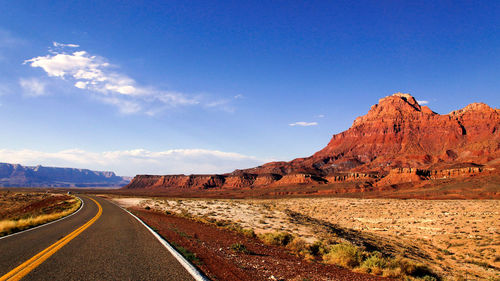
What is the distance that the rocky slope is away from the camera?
343ft

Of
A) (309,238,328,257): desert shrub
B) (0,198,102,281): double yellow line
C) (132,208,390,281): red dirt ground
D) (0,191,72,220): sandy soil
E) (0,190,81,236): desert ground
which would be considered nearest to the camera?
(0,198,102,281): double yellow line

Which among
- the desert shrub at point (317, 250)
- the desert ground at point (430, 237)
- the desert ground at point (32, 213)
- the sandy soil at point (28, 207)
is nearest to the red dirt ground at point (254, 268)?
the desert shrub at point (317, 250)

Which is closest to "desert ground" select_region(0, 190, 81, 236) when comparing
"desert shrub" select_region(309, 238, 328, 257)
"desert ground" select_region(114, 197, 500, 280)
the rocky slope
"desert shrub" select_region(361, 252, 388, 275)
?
"desert ground" select_region(114, 197, 500, 280)

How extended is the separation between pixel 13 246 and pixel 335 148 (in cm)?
17941

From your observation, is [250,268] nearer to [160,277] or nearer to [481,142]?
[160,277]

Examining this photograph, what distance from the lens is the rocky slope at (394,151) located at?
343 ft

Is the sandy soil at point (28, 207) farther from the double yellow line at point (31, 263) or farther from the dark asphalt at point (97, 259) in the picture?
the double yellow line at point (31, 263)

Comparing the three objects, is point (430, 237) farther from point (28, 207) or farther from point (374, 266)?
point (28, 207)

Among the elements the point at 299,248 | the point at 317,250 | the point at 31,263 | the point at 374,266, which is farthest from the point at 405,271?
the point at 31,263

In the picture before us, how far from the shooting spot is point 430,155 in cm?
12319

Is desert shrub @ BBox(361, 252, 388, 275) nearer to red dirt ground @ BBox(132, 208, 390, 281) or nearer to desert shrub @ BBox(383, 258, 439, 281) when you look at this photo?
desert shrub @ BBox(383, 258, 439, 281)

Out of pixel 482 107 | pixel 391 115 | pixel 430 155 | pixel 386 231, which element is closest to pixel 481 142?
pixel 430 155

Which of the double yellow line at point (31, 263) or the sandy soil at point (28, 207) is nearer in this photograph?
the double yellow line at point (31, 263)

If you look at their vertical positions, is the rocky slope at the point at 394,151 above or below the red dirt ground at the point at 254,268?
above
